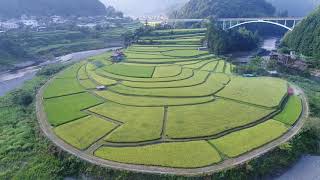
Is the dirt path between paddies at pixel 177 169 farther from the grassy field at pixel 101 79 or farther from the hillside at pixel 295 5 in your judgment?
the hillside at pixel 295 5

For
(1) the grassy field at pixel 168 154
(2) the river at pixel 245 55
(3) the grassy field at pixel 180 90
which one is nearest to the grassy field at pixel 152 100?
(3) the grassy field at pixel 180 90

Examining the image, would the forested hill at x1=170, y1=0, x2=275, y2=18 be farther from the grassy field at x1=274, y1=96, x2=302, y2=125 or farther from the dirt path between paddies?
the dirt path between paddies

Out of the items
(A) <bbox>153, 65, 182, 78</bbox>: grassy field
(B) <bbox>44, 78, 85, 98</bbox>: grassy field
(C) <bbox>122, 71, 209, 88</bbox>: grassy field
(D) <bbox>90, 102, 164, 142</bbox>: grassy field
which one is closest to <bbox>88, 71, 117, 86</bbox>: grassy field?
(C) <bbox>122, 71, 209, 88</bbox>: grassy field

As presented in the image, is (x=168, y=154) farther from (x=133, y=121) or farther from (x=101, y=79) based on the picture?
(x=101, y=79)

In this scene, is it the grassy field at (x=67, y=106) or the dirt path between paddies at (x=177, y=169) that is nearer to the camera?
the dirt path between paddies at (x=177, y=169)

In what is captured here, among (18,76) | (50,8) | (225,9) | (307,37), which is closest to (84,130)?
(18,76)
